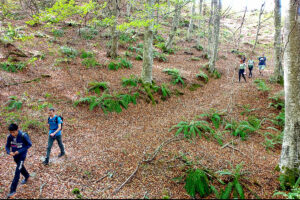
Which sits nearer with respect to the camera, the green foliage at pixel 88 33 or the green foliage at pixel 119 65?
the green foliage at pixel 119 65

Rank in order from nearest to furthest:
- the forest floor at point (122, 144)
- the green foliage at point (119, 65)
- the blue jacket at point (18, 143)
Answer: the blue jacket at point (18, 143)
the forest floor at point (122, 144)
the green foliage at point (119, 65)

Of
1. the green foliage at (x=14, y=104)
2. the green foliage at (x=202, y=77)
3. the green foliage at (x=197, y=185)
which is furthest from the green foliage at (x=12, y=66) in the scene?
the green foliage at (x=202, y=77)

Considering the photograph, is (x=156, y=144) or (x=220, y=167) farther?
(x=156, y=144)

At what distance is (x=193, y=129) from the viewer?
294 inches

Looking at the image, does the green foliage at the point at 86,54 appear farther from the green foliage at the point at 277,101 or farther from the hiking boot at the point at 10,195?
the green foliage at the point at 277,101

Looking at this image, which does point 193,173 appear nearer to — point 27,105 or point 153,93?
point 153,93

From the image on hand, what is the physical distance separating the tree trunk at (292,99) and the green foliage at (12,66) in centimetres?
1243

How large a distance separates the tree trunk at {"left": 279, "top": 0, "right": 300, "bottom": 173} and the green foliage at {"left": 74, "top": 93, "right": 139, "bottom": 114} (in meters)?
7.03

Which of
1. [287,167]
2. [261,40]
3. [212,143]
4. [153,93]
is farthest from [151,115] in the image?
[261,40]

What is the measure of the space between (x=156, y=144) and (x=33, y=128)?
5.13 m

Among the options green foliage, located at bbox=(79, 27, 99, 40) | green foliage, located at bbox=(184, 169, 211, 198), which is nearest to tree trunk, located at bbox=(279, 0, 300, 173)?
green foliage, located at bbox=(184, 169, 211, 198)

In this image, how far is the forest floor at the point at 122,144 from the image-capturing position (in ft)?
15.6

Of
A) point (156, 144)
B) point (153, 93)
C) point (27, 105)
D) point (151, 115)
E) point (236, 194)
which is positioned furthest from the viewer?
point (153, 93)

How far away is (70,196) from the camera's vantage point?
429 cm
